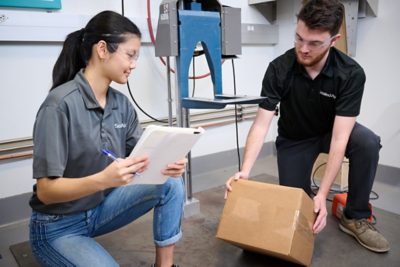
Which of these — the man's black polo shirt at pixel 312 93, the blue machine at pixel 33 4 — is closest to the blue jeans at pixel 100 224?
the man's black polo shirt at pixel 312 93

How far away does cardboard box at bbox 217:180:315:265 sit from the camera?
1199 millimetres

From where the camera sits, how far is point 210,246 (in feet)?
5.09

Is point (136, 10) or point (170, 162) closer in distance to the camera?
point (170, 162)

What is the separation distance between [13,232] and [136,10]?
1.30 meters

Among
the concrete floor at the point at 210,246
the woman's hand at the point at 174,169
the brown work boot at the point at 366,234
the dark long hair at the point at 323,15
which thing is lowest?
the concrete floor at the point at 210,246

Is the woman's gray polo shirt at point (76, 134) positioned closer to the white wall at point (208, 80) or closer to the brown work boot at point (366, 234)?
the white wall at point (208, 80)

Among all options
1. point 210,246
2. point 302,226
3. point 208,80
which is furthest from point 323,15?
point 208,80

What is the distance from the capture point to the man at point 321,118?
133cm

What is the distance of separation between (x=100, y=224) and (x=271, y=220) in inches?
21.6

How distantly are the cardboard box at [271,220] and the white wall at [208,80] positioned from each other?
108cm

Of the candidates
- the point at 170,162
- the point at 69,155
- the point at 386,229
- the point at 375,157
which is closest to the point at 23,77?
the point at 69,155

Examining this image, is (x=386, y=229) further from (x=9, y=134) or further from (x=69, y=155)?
(x=9, y=134)

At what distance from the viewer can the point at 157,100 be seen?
223cm

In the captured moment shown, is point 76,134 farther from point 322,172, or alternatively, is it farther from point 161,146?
point 322,172
